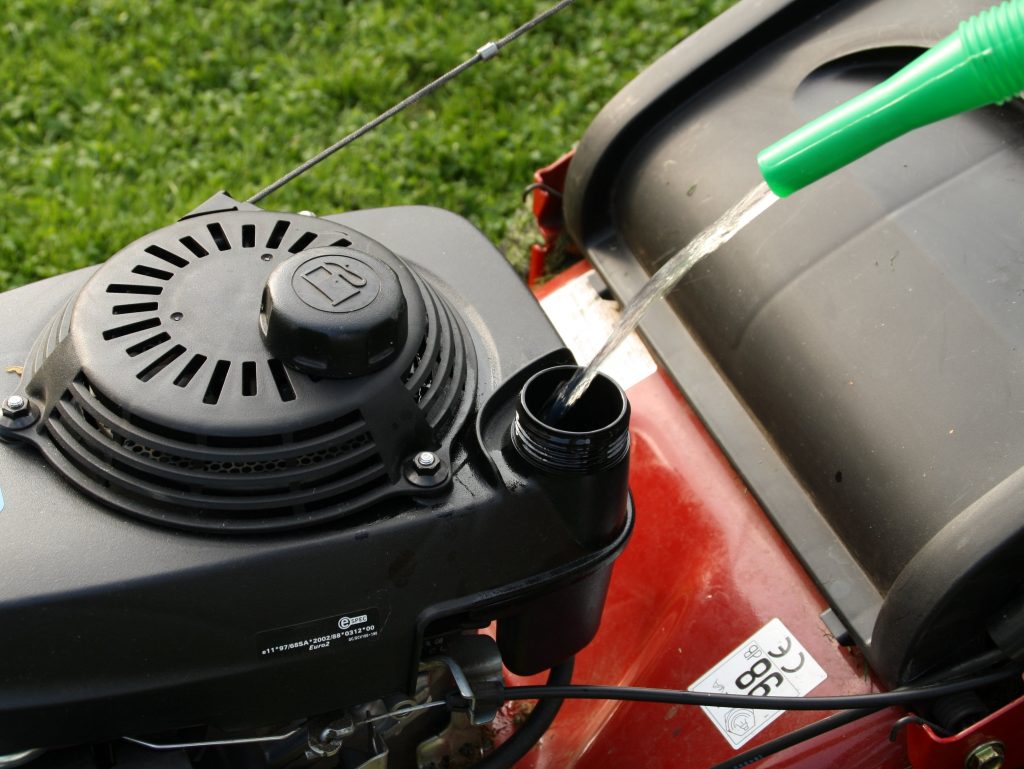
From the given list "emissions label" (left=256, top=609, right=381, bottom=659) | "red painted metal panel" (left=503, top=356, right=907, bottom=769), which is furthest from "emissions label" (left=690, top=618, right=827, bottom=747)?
"emissions label" (left=256, top=609, right=381, bottom=659)

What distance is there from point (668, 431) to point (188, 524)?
78 cm

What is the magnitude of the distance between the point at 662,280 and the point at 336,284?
51 cm

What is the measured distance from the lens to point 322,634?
1132mm

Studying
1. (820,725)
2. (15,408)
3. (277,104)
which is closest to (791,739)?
(820,725)

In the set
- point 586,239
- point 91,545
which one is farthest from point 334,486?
point 586,239

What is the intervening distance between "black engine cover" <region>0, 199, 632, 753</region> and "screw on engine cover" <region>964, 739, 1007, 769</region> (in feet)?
1.46

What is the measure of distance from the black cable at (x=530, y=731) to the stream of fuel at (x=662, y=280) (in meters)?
0.35

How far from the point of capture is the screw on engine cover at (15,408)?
1.14m

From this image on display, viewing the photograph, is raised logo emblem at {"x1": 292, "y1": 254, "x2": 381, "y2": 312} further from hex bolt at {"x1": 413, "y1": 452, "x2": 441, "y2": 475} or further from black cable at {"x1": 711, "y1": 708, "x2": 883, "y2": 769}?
black cable at {"x1": 711, "y1": 708, "x2": 883, "y2": 769}

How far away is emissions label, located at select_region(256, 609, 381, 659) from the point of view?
1.12 meters

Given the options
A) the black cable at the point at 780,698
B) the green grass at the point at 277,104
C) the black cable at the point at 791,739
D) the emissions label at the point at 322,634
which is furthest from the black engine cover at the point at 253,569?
the green grass at the point at 277,104

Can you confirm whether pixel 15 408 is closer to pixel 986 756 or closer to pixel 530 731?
pixel 530 731

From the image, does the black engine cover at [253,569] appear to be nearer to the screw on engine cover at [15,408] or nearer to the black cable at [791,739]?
the screw on engine cover at [15,408]

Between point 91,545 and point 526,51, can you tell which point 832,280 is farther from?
point 526,51
